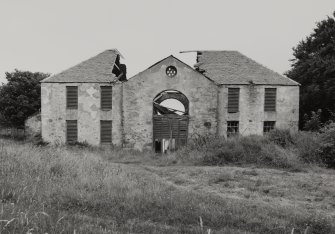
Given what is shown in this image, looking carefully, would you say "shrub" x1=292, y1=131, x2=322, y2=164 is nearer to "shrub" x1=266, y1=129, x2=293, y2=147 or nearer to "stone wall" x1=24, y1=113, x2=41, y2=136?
"shrub" x1=266, y1=129, x2=293, y2=147

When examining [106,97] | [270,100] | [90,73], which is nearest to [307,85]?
[270,100]

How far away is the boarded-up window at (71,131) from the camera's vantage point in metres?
24.0

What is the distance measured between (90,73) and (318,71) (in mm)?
18785

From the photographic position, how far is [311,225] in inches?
233

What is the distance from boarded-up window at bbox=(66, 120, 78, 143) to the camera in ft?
78.7

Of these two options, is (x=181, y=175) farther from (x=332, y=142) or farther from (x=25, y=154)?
(x=332, y=142)

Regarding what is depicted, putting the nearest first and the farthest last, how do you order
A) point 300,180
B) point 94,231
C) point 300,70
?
1. point 94,231
2. point 300,180
3. point 300,70

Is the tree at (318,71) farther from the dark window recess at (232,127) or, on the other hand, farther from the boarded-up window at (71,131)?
the boarded-up window at (71,131)

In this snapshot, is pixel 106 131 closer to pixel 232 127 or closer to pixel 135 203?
pixel 232 127

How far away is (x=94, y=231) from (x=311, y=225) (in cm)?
393

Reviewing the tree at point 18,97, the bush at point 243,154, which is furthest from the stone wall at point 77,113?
the tree at point 18,97

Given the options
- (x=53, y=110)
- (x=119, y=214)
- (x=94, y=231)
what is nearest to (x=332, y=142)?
(x=119, y=214)

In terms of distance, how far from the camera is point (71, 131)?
24.0 metres

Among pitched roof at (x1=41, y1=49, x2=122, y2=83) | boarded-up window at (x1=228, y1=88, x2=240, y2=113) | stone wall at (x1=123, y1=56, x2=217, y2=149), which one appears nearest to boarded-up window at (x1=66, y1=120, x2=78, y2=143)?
pitched roof at (x1=41, y1=49, x2=122, y2=83)
